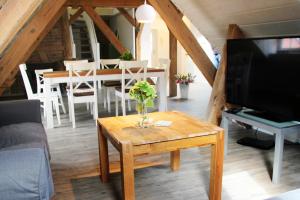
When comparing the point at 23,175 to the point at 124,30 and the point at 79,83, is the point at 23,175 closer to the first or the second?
the point at 79,83

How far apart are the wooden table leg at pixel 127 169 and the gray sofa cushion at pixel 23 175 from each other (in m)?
0.52

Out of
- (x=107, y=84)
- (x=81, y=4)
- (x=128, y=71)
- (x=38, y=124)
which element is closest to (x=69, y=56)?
(x=81, y=4)

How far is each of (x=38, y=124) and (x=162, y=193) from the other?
1.46m

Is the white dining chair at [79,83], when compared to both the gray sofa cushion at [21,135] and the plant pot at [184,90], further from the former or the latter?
the plant pot at [184,90]

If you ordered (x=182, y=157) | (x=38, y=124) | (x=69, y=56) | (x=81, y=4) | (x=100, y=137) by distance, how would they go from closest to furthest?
(x=100, y=137)
(x=38, y=124)
(x=182, y=157)
(x=81, y=4)
(x=69, y=56)

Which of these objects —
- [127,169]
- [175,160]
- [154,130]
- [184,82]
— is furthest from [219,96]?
[184,82]

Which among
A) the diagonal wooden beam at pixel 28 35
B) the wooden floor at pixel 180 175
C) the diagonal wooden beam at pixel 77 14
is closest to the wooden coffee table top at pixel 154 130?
the wooden floor at pixel 180 175

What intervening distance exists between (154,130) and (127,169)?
0.41 metres

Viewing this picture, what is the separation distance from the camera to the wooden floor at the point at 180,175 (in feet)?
7.95

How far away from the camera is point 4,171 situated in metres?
1.57

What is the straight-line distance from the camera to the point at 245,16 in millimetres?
3459

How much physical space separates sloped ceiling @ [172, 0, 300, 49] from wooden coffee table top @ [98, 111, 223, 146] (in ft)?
5.18

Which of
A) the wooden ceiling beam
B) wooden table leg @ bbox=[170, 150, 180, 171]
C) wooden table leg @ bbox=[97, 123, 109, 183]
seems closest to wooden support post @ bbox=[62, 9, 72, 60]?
the wooden ceiling beam

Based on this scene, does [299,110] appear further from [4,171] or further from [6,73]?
[6,73]
